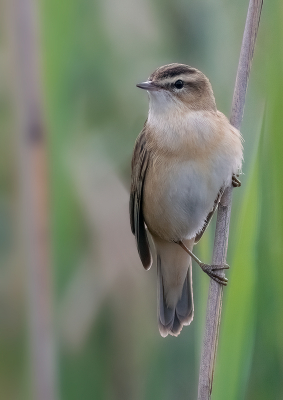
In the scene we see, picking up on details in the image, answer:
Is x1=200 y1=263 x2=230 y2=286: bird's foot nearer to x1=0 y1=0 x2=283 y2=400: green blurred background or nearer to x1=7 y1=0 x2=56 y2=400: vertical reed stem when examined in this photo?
x1=0 y1=0 x2=283 y2=400: green blurred background

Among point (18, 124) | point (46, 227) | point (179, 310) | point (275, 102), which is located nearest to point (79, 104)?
point (18, 124)

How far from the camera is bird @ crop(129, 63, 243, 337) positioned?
6.82 ft

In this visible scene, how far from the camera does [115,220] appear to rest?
233cm

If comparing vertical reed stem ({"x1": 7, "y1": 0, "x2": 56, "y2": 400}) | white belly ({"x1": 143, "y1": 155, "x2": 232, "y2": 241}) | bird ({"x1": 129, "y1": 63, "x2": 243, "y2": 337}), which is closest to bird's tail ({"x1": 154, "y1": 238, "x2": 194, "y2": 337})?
bird ({"x1": 129, "y1": 63, "x2": 243, "y2": 337})

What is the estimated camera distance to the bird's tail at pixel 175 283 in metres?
2.39

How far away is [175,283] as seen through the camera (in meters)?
2.48

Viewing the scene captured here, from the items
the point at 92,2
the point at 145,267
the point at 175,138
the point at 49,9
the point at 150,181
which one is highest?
the point at 92,2

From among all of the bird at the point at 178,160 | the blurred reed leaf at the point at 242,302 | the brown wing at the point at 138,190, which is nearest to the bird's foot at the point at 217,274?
the blurred reed leaf at the point at 242,302

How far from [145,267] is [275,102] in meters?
1.04

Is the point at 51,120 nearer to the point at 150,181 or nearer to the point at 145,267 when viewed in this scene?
the point at 150,181

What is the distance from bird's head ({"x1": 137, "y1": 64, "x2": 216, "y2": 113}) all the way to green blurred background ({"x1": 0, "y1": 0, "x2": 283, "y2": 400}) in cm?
13

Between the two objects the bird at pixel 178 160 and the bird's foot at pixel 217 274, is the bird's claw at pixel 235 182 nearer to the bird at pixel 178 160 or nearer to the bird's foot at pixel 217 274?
the bird at pixel 178 160

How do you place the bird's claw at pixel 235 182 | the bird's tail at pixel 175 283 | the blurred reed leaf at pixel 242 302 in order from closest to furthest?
the blurred reed leaf at pixel 242 302, the bird's claw at pixel 235 182, the bird's tail at pixel 175 283

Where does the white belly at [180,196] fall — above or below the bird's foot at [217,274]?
Answer: above
